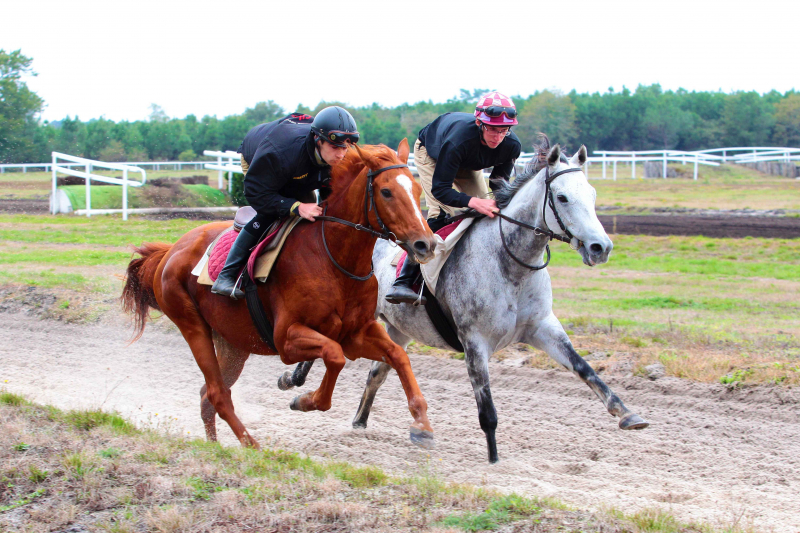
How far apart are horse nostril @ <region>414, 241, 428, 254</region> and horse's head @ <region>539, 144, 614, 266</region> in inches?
45.6

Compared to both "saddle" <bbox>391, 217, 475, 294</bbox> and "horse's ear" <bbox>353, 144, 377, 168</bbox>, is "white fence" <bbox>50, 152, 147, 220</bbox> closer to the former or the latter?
"saddle" <bbox>391, 217, 475, 294</bbox>

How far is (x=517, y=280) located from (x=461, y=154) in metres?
1.09

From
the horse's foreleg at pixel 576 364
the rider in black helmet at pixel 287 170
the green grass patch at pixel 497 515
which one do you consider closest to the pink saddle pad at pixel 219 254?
the rider in black helmet at pixel 287 170

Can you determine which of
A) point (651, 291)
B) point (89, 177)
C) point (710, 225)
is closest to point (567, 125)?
point (710, 225)

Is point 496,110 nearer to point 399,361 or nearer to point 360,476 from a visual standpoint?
point 399,361

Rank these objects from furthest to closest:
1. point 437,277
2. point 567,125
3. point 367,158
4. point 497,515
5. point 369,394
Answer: point 567,125 → point 369,394 → point 437,277 → point 367,158 → point 497,515

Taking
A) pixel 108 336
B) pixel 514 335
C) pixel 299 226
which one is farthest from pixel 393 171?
pixel 108 336

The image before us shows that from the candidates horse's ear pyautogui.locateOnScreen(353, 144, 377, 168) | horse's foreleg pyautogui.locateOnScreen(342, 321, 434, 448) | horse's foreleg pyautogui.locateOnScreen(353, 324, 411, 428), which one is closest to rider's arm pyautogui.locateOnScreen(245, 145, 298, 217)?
horse's ear pyautogui.locateOnScreen(353, 144, 377, 168)

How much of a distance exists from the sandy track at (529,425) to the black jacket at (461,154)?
2.01 meters

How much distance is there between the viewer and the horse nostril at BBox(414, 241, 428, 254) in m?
4.71

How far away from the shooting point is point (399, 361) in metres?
5.30

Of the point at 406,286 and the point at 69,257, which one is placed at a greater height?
the point at 406,286

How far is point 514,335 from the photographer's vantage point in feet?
19.5

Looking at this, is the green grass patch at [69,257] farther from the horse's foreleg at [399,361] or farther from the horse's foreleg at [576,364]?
the horse's foreleg at [576,364]
